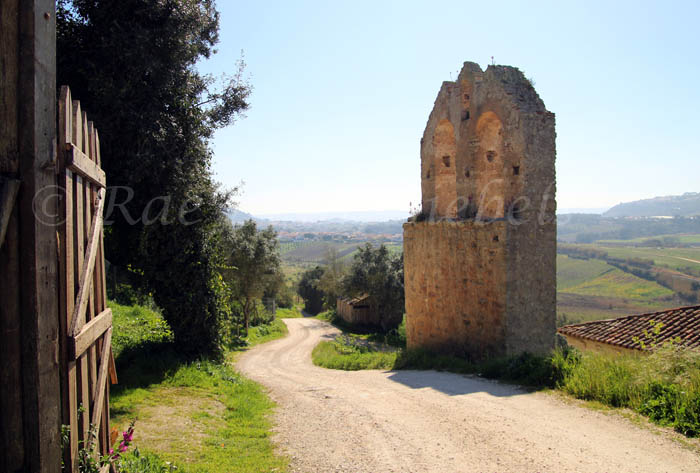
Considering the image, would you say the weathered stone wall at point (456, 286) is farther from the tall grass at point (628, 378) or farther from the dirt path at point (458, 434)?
the dirt path at point (458, 434)

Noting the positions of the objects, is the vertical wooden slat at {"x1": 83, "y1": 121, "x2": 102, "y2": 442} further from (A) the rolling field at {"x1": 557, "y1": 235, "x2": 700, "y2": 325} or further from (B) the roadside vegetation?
(A) the rolling field at {"x1": 557, "y1": 235, "x2": 700, "y2": 325}

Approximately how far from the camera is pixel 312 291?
5309 cm

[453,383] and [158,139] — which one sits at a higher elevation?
[158,139]

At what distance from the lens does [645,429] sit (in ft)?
18.4

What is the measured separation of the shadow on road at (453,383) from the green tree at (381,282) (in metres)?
20.9

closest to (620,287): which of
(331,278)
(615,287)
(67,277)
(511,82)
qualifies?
(615,287)

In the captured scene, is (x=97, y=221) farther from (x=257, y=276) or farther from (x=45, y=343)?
(x=257, y=276)

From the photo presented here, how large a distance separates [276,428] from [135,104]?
22.0ft

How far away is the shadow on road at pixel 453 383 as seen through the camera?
8.37 m

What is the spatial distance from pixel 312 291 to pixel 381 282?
72.2ft

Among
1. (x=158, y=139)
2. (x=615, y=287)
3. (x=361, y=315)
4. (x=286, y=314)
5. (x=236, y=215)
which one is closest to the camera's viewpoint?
(x=158, y=139)

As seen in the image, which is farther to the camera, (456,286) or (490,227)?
(456,286)

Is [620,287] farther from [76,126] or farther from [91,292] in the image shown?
[76,126]

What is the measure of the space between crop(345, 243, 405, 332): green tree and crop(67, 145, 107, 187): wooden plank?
2911cm
